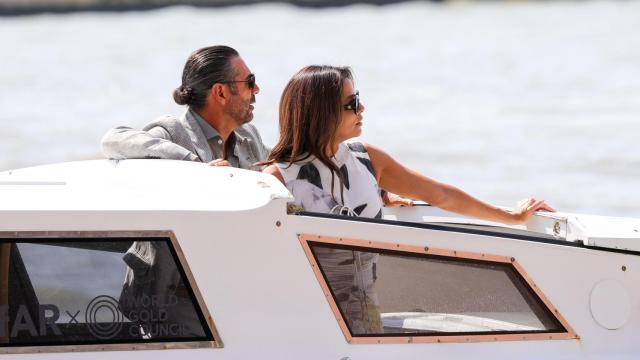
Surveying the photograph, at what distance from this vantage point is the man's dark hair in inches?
186

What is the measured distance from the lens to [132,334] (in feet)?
11.4

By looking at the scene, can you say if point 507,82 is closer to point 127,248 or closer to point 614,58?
point 614,58

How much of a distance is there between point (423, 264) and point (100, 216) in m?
0.95

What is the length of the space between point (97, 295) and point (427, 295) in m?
0.97

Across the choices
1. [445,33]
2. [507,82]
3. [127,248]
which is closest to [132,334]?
[127,248]

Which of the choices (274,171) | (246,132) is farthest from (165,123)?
(274,171)

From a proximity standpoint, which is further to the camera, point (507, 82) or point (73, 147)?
point (507, 82)

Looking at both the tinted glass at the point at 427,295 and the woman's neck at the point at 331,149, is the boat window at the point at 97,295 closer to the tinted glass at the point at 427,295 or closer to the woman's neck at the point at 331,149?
the tinted glass at the point at 427,295

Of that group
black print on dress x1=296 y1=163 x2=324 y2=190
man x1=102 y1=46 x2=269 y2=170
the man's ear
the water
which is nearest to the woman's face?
black print on dress x1=296 y1=163 x2=324 y2=190

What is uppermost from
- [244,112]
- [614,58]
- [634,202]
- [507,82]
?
[614,58]

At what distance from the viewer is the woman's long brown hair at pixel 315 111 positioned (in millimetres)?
3885

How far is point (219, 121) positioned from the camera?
4719mm

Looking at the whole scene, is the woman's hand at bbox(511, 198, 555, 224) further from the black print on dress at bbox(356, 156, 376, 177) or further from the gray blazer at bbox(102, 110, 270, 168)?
the gray blazer at bbox(102, 110, 270, 168)

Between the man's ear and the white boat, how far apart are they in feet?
3.67
